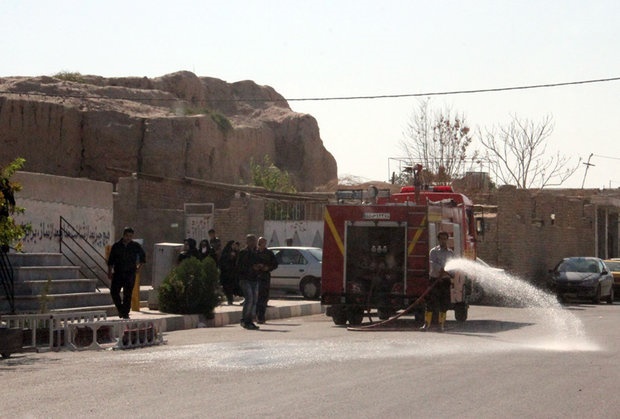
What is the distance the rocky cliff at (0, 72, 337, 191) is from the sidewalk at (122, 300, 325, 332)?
22.8 m

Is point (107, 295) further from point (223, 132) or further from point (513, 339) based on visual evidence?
point (223, 132)

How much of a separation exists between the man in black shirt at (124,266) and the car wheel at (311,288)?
479 inches

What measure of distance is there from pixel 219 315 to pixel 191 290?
111 cm

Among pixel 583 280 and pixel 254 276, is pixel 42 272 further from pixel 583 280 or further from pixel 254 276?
pixel 583 280

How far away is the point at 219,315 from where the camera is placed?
22141 millimetres

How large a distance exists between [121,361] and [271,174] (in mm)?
45858

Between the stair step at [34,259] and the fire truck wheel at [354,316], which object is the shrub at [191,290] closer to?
the stair step at [34,259]

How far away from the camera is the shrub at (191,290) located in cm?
2130

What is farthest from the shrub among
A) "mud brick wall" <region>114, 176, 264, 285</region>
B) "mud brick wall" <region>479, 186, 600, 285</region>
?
"mud brick wall" <region>114, 176, 264, 285</region>

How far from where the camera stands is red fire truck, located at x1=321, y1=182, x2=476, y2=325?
66.8 feet

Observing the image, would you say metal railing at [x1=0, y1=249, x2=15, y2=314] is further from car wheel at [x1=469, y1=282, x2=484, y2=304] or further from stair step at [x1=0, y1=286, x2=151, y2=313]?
car wheel at [x1=469, y1=282, x2=484, y2=304]

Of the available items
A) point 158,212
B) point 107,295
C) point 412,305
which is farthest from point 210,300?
point 158,212

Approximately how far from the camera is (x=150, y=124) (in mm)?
56406

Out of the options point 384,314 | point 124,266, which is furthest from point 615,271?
point 124,266
